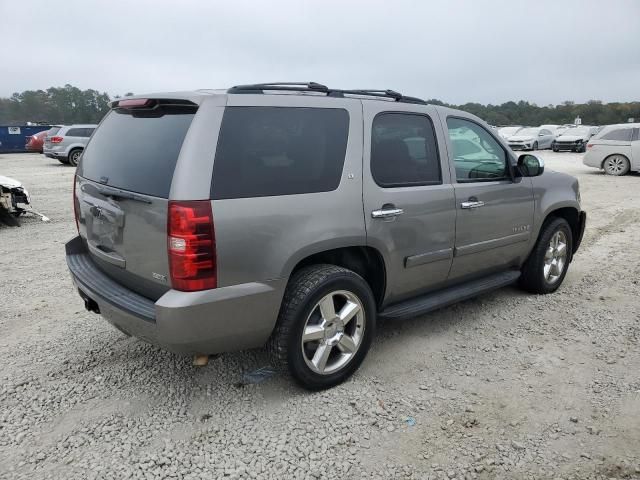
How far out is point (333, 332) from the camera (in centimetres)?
311

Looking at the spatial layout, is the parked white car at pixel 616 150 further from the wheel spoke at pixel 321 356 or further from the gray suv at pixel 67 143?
the gray suv at pixel 67 143

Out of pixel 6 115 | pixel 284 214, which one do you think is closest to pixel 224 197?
pixel 284 214

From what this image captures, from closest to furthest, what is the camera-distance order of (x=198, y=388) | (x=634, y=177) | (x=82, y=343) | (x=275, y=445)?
(x=275, y=445), (x=198, y=388), (x=82, y=343), (x=634, y=177)

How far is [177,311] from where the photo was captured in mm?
2496

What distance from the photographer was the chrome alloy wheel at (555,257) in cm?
479

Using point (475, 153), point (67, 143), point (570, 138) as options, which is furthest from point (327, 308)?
point (570, 138)

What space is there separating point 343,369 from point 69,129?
19255 mm

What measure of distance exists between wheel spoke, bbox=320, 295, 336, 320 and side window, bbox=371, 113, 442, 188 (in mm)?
835

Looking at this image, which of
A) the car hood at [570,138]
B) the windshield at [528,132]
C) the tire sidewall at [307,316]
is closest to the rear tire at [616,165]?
the car hood at [570,138]

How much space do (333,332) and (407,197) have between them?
3.41 ft

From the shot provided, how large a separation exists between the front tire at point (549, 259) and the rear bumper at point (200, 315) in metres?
2.91

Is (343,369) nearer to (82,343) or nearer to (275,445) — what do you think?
(275,445)

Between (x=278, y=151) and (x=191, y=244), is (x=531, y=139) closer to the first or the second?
(x=278, y=151)

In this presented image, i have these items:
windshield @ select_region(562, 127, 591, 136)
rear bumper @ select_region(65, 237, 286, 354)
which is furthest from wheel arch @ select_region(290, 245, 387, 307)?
windshield @ select_region(562, 127, 591, 136)
